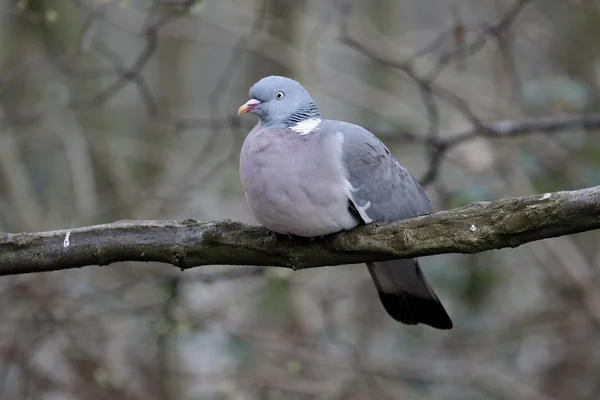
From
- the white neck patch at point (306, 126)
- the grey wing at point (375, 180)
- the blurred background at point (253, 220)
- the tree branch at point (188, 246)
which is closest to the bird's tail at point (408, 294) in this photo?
the grey wing at point (375, 180)

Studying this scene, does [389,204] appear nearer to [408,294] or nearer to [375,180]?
[375,180]

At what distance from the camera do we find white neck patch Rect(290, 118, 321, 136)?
2705mm

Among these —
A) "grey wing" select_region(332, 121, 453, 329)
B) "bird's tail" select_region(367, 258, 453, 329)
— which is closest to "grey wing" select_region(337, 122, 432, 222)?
"grey wing" select_region(332, 121, 453, 329)

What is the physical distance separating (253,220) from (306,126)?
114 inches

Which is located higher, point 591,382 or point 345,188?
point 345,188

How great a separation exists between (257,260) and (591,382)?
383cm

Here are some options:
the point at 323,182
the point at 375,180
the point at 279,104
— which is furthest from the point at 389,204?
the point at 279,104

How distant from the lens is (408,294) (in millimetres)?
2934

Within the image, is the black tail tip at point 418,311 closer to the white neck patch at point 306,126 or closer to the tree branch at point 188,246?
the tree branch at point 188,246

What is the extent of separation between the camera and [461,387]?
556 centimetres

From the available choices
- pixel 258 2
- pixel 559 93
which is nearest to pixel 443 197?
pixel 559 93

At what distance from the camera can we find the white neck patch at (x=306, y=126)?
2.71 metres

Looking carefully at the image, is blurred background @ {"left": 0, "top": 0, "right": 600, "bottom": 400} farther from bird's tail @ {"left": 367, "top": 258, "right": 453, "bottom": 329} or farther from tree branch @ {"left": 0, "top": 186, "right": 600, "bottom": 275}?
tree branch @ {"left": 0, "top": 186, "right": 600, "bottom": 275}

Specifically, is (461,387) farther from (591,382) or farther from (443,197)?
(443,197)
